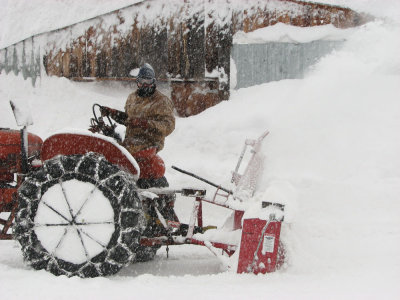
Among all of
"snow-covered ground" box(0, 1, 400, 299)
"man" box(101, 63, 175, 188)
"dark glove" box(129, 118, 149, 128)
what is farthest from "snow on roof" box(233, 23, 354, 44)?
"dark glove" box(129, 118, 149, 128)

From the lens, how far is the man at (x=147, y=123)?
4348 mm

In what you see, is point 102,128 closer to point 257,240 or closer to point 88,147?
point 88,147

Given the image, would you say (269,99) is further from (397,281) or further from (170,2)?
(397,281)

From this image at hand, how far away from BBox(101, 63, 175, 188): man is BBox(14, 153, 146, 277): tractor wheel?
23.7 inches

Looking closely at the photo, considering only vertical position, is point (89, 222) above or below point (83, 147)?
below

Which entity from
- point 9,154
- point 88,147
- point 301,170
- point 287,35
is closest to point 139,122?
point 88,147

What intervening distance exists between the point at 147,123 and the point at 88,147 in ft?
2.21

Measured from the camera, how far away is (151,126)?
439cm

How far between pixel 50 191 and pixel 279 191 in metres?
1.97

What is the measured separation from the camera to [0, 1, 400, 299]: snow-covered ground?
11.3 feet

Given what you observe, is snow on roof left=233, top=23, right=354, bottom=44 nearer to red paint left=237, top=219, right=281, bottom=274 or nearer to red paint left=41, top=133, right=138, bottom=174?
red paint left=41, top=133, right=138, bottom=174

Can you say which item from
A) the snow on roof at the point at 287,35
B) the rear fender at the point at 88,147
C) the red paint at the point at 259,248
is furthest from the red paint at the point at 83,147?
the snow on roof at the point at 287,35

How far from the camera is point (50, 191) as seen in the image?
3766 millimetres

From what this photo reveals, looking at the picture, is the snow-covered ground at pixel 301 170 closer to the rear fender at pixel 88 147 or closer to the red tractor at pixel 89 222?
the red tractor at pixel 89 222
